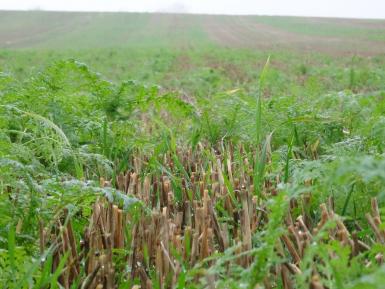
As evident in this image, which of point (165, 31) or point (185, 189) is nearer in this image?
point (185, 189)

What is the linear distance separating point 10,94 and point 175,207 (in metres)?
1.43

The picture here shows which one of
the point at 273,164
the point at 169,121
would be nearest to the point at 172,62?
the point at 169,121

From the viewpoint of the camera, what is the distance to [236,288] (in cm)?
138

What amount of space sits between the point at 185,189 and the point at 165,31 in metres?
46.2

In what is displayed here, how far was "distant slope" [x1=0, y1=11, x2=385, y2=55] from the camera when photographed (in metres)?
36.7

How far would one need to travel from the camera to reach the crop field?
160cm

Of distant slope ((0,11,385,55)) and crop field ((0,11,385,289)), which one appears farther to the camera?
distant slope ((0,11,385,55))

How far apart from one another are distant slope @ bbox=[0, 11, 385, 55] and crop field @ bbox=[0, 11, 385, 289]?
93.4 feet

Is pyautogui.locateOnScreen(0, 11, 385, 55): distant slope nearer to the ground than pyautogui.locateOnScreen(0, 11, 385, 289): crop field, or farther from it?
nearer to the ground

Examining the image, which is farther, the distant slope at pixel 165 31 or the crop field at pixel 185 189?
the distant slope at pixel 165 31

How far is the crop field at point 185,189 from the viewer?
1.60m

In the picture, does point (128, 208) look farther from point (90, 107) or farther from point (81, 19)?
point (81, 19)

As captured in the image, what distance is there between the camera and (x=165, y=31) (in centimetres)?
4784

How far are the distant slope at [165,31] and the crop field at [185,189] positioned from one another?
93.4ft
